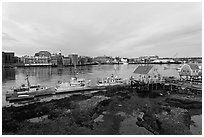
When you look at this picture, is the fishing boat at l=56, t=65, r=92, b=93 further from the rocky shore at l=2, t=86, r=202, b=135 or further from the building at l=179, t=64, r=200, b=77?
the building at l=179, t=64, r=200, b=77

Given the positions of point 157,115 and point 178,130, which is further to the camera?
point 157,115

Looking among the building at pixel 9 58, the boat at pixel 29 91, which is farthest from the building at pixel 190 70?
the building at pixel 9 58

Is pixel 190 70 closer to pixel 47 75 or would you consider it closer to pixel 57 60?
pixel 47 75

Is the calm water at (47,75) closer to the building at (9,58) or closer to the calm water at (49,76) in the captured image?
the calm water at (49,76)

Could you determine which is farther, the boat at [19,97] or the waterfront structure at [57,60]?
the waterfront structure at [57,60]

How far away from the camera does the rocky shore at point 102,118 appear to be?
11.4 meters

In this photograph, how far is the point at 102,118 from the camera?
13805 mm

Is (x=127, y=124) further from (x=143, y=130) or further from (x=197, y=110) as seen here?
(x=197, y=110)

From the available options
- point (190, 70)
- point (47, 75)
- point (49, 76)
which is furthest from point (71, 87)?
point (47, 75)

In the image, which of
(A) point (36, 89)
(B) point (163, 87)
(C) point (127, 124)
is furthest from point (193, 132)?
(A) point (36, 89)

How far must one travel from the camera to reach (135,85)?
93.9ft

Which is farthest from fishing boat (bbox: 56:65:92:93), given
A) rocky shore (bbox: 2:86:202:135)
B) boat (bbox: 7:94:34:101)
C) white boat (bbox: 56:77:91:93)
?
rocky shore (bbox: 2:86:202:135)

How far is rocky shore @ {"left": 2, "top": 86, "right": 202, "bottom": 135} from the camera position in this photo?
11422mm

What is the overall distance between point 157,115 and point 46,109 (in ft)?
39.6
